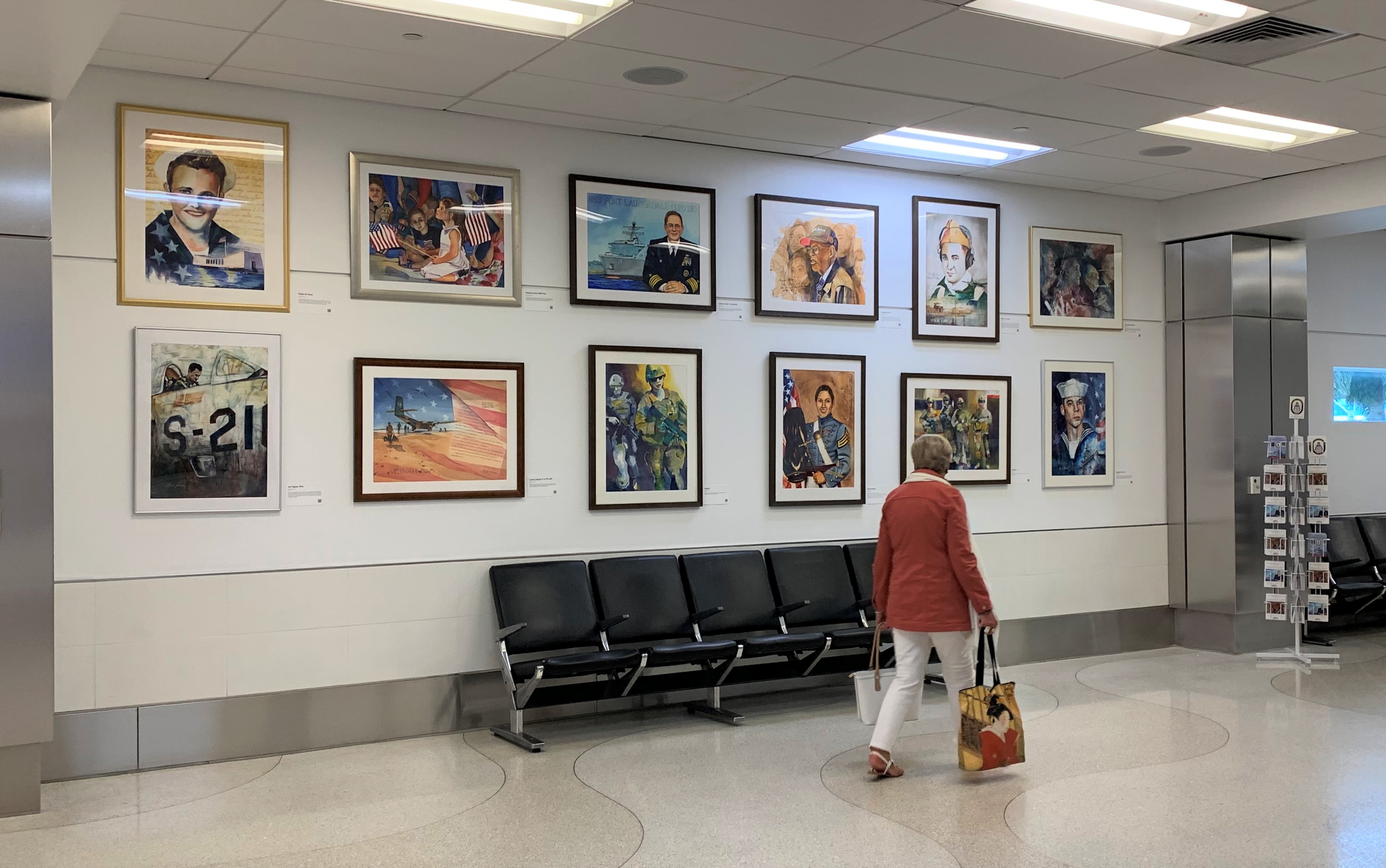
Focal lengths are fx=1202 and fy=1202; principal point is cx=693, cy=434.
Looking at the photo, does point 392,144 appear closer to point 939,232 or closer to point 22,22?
point 22,22

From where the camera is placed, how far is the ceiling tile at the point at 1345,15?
18.4ft

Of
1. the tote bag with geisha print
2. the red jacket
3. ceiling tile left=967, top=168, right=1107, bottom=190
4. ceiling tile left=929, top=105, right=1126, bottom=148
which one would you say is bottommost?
the tote bag with geisha print

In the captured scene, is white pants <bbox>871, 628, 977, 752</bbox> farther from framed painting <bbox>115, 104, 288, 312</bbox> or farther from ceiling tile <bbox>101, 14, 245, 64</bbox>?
ceiling tile <bbox>101, 14, 245, 64</bbox>

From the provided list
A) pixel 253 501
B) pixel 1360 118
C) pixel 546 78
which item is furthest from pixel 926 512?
pixel 1360 118

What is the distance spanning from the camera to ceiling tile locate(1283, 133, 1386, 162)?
8.34 meters

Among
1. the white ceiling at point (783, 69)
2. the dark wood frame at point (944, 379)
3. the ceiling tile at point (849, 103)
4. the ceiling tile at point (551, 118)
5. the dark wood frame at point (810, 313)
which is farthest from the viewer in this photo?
the dark wood frame at point (944, 379)

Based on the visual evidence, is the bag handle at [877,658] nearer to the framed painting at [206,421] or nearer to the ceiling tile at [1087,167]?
the framed painting at [206,421]

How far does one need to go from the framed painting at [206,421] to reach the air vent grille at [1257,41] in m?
5.29

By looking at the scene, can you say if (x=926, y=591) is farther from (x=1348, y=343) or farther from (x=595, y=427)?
(x=1348, y=343)

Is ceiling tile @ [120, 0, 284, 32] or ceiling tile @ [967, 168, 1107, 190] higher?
ceiling tile @ [967, 168, 1107, 190]

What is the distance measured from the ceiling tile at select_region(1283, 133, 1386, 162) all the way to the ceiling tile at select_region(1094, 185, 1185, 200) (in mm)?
1367

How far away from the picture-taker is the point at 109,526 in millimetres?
6418

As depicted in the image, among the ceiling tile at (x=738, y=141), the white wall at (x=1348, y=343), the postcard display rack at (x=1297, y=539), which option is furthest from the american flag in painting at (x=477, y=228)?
the white wall at (x=1348, y=343)

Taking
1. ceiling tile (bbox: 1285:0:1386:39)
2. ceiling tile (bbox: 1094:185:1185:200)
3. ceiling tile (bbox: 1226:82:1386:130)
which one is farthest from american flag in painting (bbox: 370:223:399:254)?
ceiling tile (bbox: 1094:185:1185:200)
